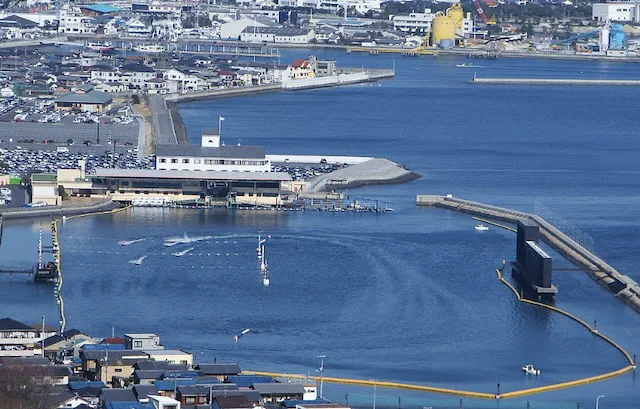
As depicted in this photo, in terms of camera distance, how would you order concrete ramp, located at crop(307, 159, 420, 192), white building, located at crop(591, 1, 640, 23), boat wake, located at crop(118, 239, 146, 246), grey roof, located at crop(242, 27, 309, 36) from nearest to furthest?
boat wake, located at crop(118, 239, 146, 246) → concrete ramp, located at crop(307, 159, 420, 192) → grey roof, located at crop(242, 27, 309, 36) → white building, located at crop(591, 1, 640, 23)

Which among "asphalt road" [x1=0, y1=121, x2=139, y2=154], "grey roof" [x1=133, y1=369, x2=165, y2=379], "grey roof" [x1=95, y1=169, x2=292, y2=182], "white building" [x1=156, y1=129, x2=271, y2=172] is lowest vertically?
"asphalt road" [x1=0, y1=121, x2=139, y2=154]

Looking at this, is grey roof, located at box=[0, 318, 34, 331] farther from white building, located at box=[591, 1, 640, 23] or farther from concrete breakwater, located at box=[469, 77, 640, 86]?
white building, located at box=[591, 1, 640, 23]

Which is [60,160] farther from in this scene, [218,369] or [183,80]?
[183,80]

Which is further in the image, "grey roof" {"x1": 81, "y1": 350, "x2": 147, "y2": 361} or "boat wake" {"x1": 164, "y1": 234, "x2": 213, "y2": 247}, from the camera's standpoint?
"boat wake" {"x1": 164, "y1": 234, "x2": 213, "y2": 247}

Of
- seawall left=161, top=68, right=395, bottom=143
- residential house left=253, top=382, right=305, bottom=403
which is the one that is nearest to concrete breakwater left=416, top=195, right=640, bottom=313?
residential house left=253, top=382, right=305, bottom=403

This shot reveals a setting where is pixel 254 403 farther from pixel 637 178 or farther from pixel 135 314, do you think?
pixel 637 178

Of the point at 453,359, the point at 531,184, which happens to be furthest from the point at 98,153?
the point at 453,359

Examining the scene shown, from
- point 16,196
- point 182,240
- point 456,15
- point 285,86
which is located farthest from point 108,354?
point 456,15
